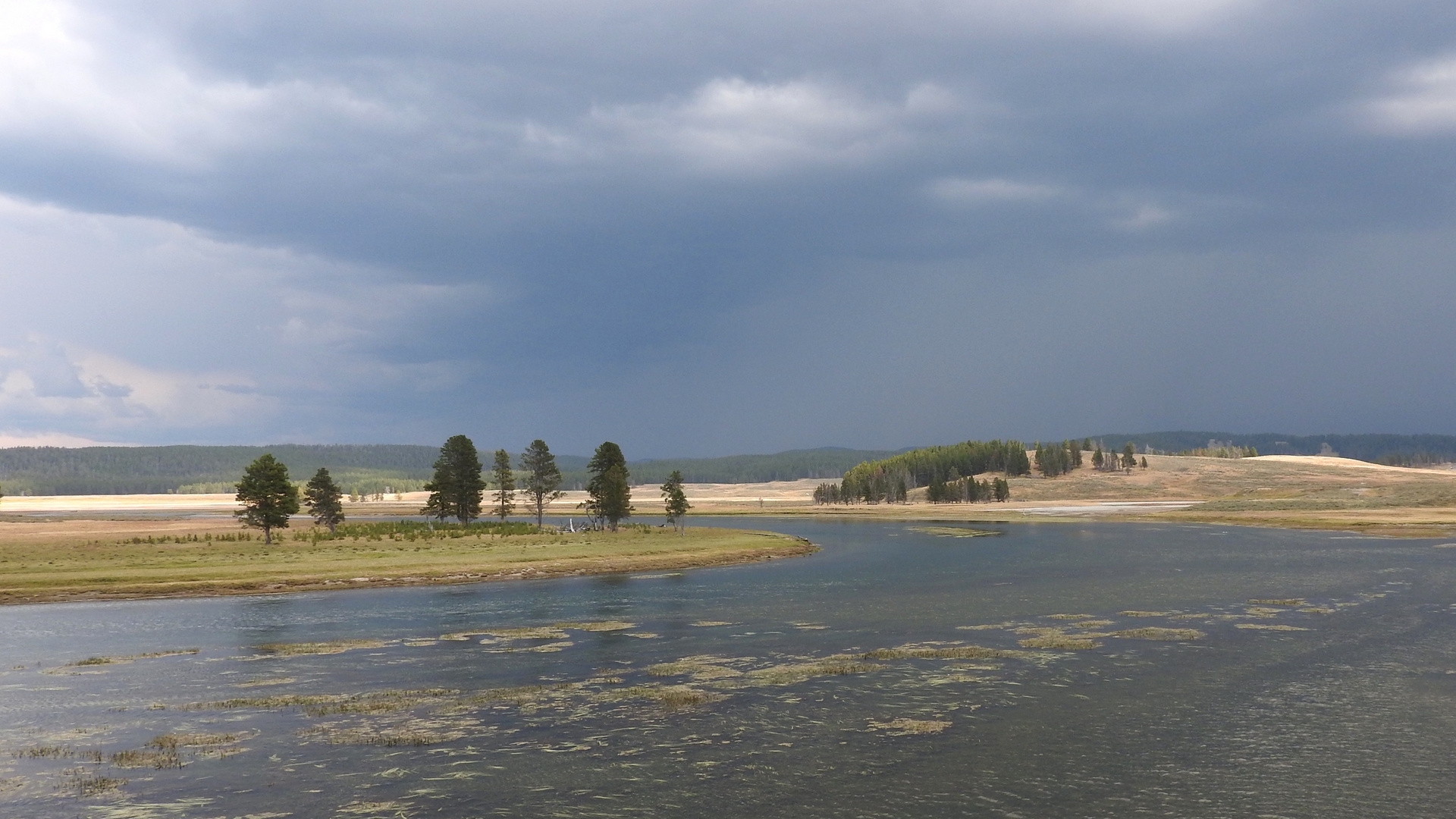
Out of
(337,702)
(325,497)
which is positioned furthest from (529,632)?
(325,497)

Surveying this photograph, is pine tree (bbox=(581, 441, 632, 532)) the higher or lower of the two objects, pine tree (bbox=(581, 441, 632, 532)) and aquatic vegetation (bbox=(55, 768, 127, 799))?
the higher

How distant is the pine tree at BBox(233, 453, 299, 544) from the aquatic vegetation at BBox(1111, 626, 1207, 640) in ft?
270

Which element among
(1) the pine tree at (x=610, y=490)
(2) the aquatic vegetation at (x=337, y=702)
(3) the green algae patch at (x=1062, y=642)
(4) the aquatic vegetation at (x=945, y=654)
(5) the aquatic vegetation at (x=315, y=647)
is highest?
(1) the pine tree at (x=610, y=490)

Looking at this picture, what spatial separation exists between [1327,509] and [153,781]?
166 metres

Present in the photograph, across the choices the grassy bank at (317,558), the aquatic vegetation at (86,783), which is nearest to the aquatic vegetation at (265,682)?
the aquatic vegetation at (86,783)

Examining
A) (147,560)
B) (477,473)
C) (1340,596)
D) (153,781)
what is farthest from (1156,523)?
(153,781)

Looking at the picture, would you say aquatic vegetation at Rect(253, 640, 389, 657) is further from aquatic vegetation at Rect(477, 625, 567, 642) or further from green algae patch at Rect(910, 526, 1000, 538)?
green algae patch at Rect(910, 526, 1000, 538)

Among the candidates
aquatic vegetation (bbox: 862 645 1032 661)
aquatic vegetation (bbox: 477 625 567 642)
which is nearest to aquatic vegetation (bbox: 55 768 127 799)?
aquatic vegetation (bbox: 477 625 567 642)

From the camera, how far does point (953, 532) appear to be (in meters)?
126

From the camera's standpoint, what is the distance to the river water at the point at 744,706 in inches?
808

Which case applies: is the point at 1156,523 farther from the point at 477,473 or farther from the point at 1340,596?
the point at 477,473

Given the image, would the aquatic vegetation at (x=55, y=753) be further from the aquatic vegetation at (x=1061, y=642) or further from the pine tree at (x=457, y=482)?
the pine tree at (x=457, y=482)

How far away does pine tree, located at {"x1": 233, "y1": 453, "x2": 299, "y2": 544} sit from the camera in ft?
315

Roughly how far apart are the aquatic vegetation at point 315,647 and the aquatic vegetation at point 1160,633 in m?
32.7
